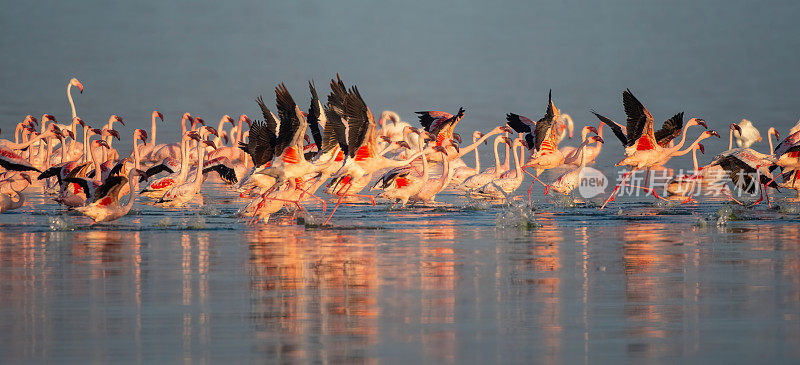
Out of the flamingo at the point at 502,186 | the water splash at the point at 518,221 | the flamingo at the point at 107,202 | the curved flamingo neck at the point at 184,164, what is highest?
the curved flamingo neck at the point at 184,164

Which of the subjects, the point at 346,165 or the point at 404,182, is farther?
the point at 404,182

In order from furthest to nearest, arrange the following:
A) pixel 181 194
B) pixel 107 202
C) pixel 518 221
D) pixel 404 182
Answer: pixel 181 194, pixel 404 182, pixel 107 202, pixel 518 221

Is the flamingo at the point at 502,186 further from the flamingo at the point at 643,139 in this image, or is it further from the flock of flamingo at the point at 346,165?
the flamingo at the point at 643,139

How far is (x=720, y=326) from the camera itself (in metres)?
5.92

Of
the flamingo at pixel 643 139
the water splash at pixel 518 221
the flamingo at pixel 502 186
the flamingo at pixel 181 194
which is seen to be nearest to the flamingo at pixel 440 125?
the flamingo at pixel 502 186

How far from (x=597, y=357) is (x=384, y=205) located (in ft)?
44.1

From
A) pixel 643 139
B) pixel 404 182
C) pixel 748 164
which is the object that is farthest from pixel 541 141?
pixel 748 164

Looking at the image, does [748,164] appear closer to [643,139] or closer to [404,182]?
[643,139]

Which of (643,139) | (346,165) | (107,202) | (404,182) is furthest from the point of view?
(643,139)

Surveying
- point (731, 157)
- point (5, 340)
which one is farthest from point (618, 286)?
point (731, 157)

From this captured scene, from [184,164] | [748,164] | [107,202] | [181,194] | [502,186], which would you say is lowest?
[107,202]

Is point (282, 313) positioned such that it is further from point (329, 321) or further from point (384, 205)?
point (384, 205)

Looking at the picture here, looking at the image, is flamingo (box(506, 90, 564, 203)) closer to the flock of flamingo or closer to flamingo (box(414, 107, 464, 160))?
the flock of flamingo

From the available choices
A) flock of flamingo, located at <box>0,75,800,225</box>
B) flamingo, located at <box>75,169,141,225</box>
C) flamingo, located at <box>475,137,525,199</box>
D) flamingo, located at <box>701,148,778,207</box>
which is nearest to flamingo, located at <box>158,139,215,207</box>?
flock of flamingo, located at <box>0,75,800,225</box>
